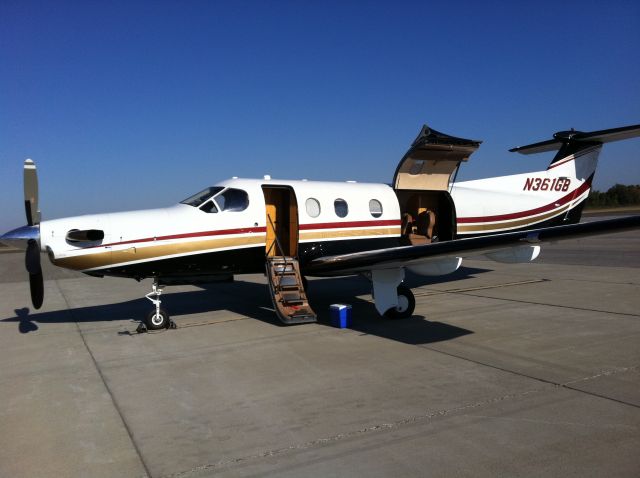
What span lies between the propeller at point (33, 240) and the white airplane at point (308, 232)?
18 millimetres

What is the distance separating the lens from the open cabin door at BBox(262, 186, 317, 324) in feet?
30.5

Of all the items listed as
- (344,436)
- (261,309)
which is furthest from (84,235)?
(344,436)

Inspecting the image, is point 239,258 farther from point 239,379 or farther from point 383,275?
point 239,379

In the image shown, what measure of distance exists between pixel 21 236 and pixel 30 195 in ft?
2.82

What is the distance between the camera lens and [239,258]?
9867mm

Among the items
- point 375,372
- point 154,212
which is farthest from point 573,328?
point 154,212

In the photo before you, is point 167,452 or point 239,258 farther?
point 239,258

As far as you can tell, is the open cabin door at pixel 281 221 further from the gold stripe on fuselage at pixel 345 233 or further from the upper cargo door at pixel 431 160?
the upper cargo door at pixel 431 160

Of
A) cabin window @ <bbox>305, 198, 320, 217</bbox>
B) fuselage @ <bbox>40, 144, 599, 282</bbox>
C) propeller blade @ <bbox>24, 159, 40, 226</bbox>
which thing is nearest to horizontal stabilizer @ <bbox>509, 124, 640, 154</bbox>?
fuselage @ <bbox>40, 144, 599, 282</bbox>

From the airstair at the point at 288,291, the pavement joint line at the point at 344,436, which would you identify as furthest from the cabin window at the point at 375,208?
the pavement joint line at the point at 344,436

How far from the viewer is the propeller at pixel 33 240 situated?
830 centimetres

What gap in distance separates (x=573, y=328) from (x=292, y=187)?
5995 mm

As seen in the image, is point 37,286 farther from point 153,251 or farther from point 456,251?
point 456,251

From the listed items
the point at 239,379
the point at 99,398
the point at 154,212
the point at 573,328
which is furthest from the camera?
the point at 154,212
